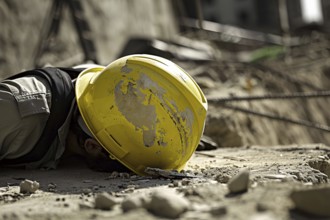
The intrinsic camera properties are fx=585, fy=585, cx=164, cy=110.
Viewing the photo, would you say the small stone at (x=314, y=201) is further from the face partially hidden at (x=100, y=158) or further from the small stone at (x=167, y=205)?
the face partially hidden at (x=100, y=158)

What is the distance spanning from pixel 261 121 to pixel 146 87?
4.56 meters

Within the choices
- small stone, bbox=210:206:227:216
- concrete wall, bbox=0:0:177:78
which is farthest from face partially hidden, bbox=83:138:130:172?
concrete wall, bbox=0:0:177:78

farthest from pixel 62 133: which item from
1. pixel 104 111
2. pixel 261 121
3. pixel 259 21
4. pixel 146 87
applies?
pixel 259 21

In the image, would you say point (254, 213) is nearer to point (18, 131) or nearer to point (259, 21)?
→ point (18, 131)

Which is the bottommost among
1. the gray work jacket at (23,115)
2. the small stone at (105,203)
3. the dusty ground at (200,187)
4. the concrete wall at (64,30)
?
the dusty ground at (200,187)

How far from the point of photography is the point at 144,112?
338cm

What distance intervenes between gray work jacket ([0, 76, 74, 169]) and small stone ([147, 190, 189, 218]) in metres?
1.53

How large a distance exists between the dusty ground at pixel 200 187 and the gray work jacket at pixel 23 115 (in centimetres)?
20

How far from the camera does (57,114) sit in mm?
3600

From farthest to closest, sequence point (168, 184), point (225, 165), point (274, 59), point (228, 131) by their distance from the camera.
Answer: point (274, 59) → point (228, 131) → point (225, 165) → point (168, 184)

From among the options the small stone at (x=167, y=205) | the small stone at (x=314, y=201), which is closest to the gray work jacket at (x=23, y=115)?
the small stone at (x=167, y=205)

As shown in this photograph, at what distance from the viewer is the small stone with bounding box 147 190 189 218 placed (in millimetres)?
2094

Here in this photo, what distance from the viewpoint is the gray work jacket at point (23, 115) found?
3445 millimetres

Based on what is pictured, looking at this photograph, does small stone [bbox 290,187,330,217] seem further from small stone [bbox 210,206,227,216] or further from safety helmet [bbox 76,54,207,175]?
safety helmet [bbox 76,54,207,175]
